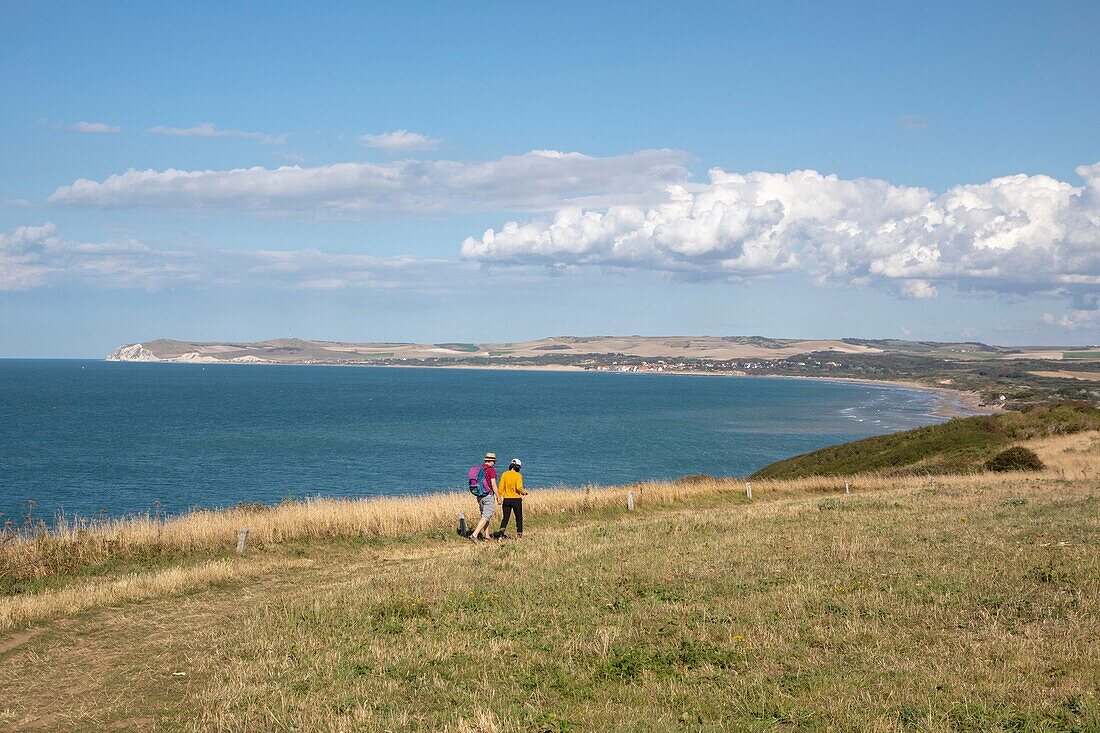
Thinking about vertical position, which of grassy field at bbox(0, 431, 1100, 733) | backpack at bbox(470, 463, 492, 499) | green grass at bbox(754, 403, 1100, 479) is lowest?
green grass at bbox(754, 403, 1100, 479)

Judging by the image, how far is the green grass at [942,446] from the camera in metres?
42.1

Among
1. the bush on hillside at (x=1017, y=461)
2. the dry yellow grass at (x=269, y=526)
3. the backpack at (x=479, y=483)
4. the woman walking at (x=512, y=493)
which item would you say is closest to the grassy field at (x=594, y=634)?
the dry yellow grass at (x=269, y=526)

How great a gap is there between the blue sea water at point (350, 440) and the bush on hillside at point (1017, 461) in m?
23.0

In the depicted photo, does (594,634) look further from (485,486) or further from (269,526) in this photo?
(269,526)

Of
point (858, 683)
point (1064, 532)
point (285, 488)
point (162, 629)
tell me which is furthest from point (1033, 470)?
point (285, 488)

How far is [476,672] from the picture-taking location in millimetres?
9234

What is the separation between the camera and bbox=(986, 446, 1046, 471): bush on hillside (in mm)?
35391

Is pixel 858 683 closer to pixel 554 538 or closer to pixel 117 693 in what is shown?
pixel 117 693

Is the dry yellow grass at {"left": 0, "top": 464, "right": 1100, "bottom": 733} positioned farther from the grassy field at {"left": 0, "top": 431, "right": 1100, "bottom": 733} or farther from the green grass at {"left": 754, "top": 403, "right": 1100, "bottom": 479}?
the green grass at {"left": 754, "top": 403, "right": 1100, "bottom": 479}

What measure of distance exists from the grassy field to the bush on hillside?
59.8 ft

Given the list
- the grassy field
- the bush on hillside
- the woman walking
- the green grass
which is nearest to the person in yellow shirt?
the woman walking

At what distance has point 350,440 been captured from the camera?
7856 cm

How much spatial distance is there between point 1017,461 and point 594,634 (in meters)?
32.1

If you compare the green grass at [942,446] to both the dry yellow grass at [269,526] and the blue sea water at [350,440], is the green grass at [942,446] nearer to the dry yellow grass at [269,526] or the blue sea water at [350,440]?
the dry yellow grass at [269,526]
